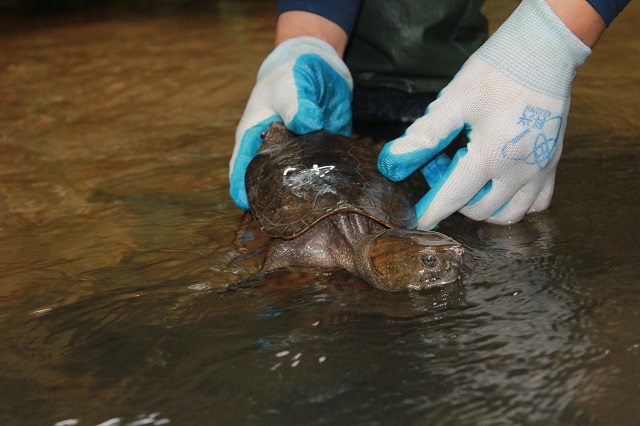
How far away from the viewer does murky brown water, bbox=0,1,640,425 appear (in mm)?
1737

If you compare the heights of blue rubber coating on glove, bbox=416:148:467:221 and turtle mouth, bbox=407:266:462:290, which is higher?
blue rubber coating on glove, bbox=416:148:467:221

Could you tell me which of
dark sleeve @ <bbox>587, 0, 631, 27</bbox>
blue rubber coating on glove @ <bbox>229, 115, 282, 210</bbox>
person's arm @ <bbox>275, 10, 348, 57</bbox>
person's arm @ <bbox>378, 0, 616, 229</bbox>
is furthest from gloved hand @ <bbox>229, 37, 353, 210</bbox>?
dark sleeve @ <bbox>587, 0, 631, 27</bbox>

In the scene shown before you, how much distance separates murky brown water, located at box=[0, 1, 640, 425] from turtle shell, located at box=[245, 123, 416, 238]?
0.21 metres

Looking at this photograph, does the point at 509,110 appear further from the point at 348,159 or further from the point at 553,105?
the point at 348,159

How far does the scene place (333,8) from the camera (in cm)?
362

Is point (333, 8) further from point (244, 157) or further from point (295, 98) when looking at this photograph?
point (244, 157)

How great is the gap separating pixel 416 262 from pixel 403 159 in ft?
1.43

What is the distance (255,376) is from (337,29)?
Result: 2.23m

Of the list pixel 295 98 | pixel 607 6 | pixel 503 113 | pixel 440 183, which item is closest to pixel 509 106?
pixel 503 113

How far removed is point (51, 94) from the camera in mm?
5453

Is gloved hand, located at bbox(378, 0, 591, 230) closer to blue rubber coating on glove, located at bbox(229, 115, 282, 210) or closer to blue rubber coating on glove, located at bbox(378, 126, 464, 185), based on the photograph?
blue rubber coating on glove, located at bbox(378, 126, 464, 185)

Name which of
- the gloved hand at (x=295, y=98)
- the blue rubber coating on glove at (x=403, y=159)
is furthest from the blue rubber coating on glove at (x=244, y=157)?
the blue rubber coating on glove at (x=403, y=159)

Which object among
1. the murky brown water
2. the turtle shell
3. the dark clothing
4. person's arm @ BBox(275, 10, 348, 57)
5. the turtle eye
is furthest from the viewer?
the dark clothing

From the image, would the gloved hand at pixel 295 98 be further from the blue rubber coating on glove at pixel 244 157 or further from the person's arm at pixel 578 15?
the person's arm at pixel 578 15
